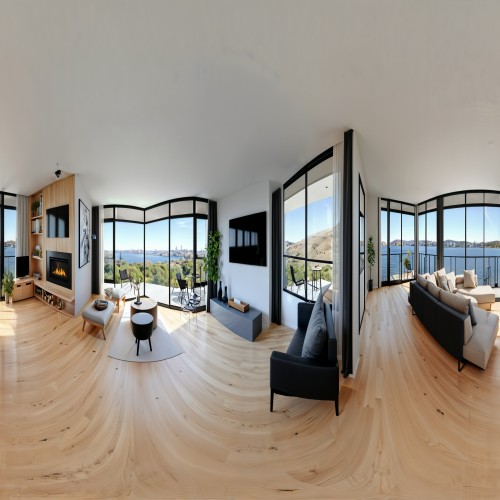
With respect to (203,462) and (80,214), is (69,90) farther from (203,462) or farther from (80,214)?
(80,214)

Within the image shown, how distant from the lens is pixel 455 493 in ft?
4.52

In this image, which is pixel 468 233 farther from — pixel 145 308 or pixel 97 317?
pixel 97 317

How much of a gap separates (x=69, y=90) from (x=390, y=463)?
3.68 m

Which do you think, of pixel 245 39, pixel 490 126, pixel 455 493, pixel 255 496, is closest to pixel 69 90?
pixel 245 39

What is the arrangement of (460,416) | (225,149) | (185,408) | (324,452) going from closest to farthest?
1. (324,452)
2. (460,416)
3. (185,408)
4. (225,149)

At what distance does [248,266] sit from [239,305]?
0.78 m

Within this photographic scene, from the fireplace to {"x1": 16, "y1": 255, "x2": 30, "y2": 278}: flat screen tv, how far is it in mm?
1254

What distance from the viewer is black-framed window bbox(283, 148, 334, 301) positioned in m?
3.32

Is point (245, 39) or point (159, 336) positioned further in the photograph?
point (159, 336)

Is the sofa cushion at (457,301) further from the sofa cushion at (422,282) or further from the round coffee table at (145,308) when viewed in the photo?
the round coffee table at (145,308)

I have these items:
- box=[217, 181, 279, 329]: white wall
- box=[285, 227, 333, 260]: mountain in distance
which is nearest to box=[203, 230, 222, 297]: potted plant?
box=[217, 181, 279, 329]: white wall

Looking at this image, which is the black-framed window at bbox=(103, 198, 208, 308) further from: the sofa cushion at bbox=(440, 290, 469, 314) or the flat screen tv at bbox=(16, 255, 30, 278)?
the sofa cushion at bbox=(440, 290, 469, 314)

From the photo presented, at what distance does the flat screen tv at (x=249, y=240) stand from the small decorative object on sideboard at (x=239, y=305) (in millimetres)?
775

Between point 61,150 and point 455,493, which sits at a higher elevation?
point 61,150
